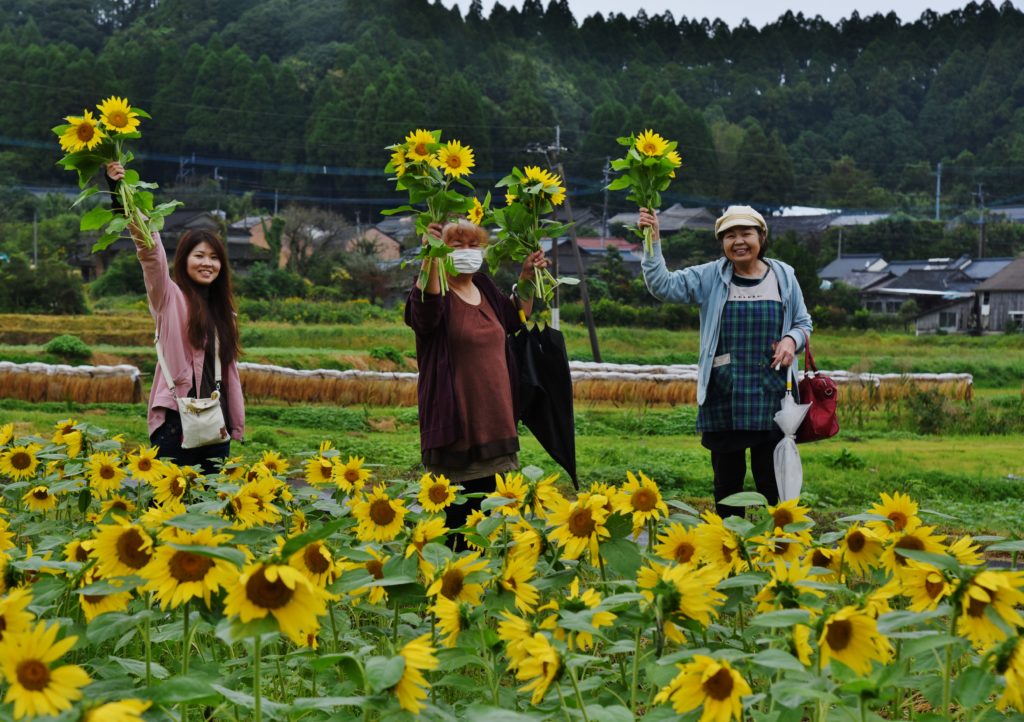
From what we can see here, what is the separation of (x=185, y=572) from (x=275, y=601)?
0.19 metres

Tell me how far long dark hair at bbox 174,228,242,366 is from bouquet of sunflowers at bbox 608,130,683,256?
1.17 metres

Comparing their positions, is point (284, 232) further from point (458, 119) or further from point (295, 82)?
point (295, 82)

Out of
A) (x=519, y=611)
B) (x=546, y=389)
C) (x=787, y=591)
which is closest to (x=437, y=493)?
(x=519, y=611)

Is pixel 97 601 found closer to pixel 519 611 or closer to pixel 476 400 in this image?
pixel 519 611

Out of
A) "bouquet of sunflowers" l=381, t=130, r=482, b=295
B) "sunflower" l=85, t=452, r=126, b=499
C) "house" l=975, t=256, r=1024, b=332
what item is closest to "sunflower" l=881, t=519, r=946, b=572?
"bouquet of sunflowers" l=381, t=130, r=482, b=295

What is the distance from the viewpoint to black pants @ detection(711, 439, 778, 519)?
3.71m

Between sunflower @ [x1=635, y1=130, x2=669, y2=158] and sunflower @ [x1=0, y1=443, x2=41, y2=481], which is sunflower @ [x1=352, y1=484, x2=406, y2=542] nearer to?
sunflower @ [x1=0, y1=443, x2=41, y2=481]

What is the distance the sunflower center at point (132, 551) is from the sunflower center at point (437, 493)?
0.74m

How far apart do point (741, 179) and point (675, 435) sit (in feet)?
138

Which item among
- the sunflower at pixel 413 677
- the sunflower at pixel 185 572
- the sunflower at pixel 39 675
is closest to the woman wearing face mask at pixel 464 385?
the sunflower at pixel 185 572

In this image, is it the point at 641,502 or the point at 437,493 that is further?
the point at 437,493

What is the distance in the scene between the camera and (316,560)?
5.54 feet

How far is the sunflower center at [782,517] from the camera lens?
2.04 meters

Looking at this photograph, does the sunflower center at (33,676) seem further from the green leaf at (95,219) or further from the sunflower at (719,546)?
the green leaf at (95,219)
